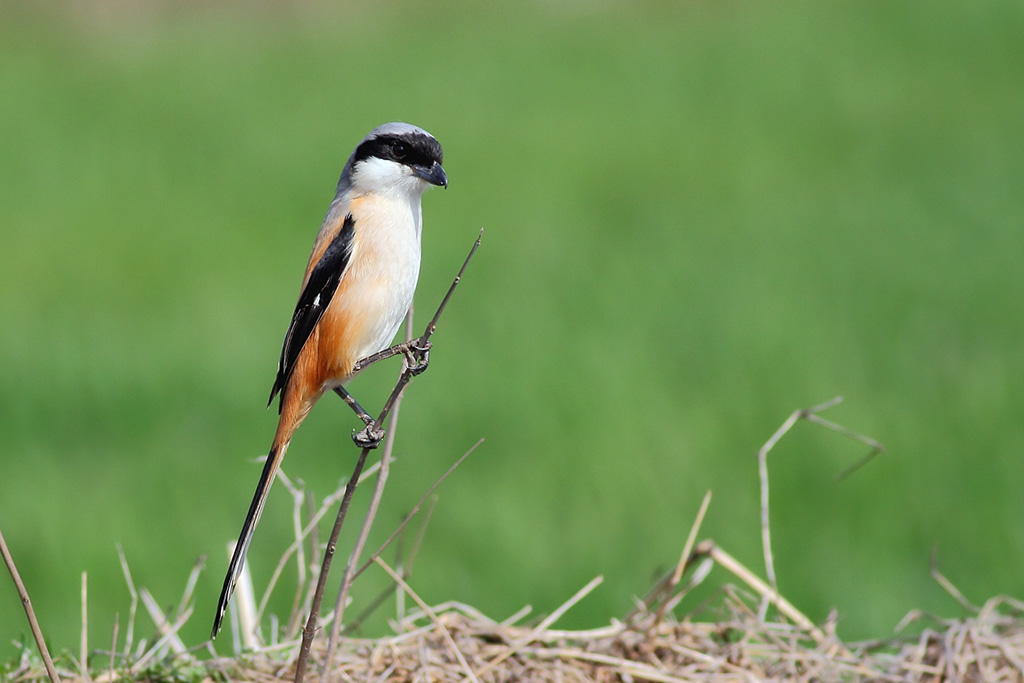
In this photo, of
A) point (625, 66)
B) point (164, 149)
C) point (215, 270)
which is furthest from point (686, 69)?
point (215, 270)

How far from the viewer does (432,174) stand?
325cm

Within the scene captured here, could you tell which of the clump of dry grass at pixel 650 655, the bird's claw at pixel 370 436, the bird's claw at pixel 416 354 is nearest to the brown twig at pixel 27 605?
the clump of dry grass at pixel 650 655

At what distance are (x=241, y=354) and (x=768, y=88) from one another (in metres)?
11.6

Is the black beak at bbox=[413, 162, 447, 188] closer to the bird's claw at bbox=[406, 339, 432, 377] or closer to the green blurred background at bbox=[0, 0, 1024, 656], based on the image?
the bird's claw at bbox=[406, 339, 432, 377]

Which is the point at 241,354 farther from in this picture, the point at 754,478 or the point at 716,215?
the point at 716,215

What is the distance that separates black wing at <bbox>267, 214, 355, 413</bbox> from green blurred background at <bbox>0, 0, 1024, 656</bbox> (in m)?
2.59

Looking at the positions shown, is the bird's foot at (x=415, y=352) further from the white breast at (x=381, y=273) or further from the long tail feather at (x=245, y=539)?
the long tail feather at (x=245, y=539)

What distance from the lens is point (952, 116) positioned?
16.1 meters

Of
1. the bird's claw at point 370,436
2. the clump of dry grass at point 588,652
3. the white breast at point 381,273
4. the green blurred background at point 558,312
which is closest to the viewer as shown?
the bird's claw at point 370,436

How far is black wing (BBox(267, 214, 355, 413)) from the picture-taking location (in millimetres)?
3275

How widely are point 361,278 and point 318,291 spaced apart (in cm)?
17

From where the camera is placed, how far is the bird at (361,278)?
3.17 m

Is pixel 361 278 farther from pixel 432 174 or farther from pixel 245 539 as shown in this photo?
pixel 245 539

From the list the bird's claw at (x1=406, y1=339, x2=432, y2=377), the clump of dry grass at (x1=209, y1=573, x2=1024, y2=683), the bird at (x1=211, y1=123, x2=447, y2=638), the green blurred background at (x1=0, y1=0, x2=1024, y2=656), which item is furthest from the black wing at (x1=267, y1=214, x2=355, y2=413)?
the green blurred background at (x1=0, y1=0, x2=1024, y2=656)
